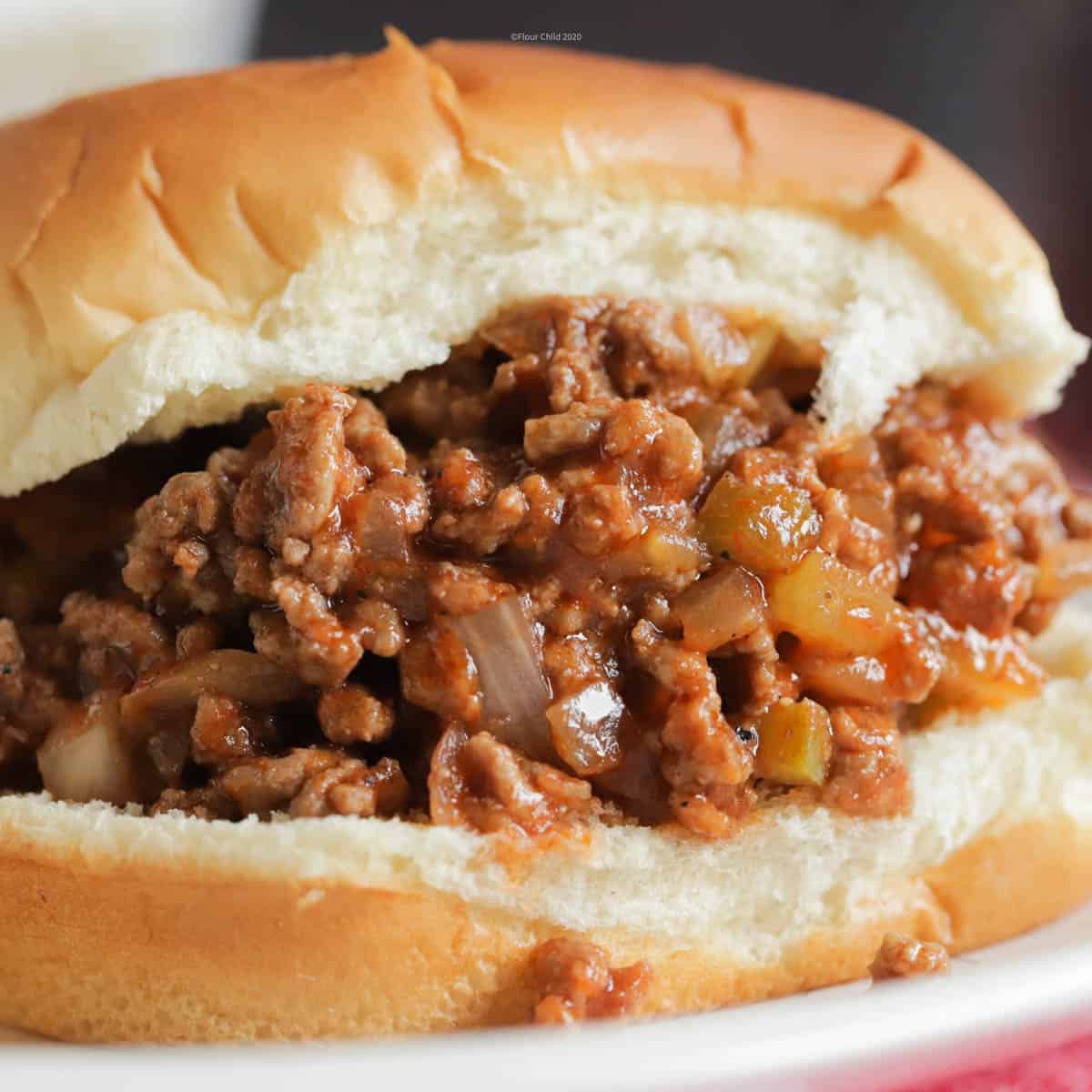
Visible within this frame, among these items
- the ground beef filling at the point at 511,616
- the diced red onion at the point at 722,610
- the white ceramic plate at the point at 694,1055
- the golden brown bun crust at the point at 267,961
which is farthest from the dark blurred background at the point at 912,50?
the white ceramic plate at the point at 694,1055

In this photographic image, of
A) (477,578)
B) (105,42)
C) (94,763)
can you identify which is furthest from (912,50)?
(94,763)

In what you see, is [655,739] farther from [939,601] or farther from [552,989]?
[939,601]

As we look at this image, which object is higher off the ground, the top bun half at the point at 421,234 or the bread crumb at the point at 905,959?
the top bun half at the point at 421,234

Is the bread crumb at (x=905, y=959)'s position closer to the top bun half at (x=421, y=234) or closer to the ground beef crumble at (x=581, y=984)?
the ground beef crumble at (x=581, y=984)

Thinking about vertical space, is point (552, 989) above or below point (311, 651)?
below

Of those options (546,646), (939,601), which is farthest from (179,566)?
(939,601)

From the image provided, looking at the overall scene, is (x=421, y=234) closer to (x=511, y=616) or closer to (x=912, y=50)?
(x=511, y=616)
